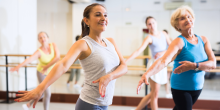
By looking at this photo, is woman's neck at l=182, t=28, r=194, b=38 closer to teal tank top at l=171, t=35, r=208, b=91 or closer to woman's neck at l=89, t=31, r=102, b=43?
teal tank top at l=171, t=35, r=208, b=91

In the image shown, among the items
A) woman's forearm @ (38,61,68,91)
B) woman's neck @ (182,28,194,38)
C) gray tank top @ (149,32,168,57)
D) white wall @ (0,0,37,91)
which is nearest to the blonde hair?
woman's neck @ (182,28,194,38)

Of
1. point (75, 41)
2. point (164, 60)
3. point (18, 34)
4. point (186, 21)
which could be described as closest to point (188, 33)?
point (186, 21)

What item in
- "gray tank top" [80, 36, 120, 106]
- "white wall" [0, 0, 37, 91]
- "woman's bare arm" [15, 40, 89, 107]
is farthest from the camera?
"white wall" [0, 0, 37, 91]

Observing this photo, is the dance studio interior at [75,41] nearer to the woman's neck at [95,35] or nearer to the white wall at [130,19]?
the white wall at [130,19]

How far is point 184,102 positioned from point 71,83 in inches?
149

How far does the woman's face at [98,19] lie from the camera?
1268mm

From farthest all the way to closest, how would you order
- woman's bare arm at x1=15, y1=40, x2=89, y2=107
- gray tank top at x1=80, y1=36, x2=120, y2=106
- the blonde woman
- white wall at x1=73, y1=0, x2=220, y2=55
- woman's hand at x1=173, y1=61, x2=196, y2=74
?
white wall at x1=73, y1=0, x2=220, y2=55
the blonde woman
woman's hand at x1=173, y1=61, x2=196, y2=74
gray tank top at x1=80, y1=36, x2=120, y2=106
woman's bare arm at x1=15, y1=40, x2=89, y2=107

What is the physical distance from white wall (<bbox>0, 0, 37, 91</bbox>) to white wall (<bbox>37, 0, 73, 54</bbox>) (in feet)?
1.25

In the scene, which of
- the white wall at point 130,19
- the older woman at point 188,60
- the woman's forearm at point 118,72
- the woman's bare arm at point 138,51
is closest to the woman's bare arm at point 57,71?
the woman's forearm at point 118,72

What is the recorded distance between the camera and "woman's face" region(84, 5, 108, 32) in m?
1.27

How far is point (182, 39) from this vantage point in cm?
158

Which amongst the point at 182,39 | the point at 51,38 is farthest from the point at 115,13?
the point at 182,39

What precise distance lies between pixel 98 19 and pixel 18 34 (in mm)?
3553

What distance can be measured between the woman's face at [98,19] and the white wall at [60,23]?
134 inches
